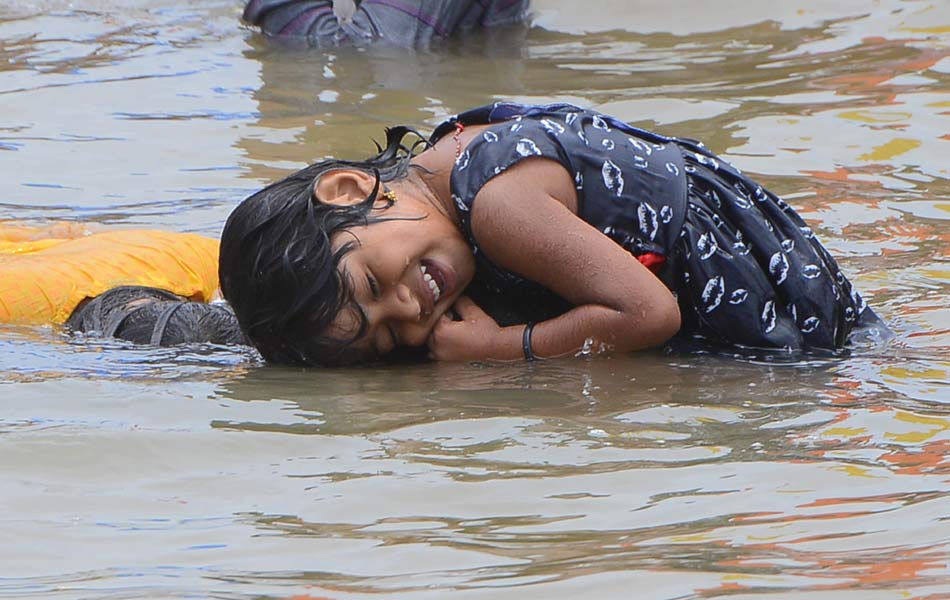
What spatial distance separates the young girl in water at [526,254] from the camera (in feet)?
9.87

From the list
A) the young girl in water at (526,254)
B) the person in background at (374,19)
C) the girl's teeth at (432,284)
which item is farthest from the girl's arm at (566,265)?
the person in background at (374,19)

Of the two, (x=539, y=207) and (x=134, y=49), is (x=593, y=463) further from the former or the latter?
(x=134, y=49)

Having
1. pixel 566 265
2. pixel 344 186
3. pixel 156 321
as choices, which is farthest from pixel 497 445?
pixel 156 321

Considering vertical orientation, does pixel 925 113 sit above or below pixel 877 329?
above

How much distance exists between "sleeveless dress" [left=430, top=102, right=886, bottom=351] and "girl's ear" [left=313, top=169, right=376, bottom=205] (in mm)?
196

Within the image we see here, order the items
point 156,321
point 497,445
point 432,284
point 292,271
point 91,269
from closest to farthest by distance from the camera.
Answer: point 497,445
point 292,271
point 432,284
point 156,321
point 91,269

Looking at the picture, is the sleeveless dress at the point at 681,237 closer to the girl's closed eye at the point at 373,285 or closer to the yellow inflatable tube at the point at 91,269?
the girl's closed eye at the point at 373,285

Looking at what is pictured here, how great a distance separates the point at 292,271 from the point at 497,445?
2.48ft

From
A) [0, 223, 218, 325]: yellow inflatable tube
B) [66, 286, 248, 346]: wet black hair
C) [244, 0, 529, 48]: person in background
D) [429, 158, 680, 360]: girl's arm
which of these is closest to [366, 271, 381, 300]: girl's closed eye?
[429, 158, 680, 360]: girl's arm

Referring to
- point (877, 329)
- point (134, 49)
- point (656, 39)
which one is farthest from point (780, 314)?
point (134, 49)

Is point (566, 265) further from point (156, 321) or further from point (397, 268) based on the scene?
point (156, 321)

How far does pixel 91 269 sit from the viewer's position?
12.6 ft

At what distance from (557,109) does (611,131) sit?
0.17 metres

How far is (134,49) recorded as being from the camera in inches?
286
